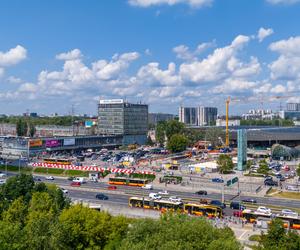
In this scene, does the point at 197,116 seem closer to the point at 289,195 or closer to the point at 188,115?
the point at 188,115

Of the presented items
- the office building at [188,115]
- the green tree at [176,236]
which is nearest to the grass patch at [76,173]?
the green tree at [176,236]

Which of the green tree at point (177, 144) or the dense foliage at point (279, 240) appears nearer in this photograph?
the dense foliage at point (279, 240)

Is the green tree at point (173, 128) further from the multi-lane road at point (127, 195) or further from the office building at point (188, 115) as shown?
the office building at point (188, 115)

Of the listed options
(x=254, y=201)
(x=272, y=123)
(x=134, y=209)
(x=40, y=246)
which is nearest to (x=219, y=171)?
(x=254, y=201)

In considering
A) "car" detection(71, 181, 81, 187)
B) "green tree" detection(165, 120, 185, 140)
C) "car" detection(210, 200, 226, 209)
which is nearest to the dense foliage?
"car" detection(210, 200, 226, 209)

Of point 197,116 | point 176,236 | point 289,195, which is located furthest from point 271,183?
point 197,116

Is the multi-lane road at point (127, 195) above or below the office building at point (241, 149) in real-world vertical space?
below
